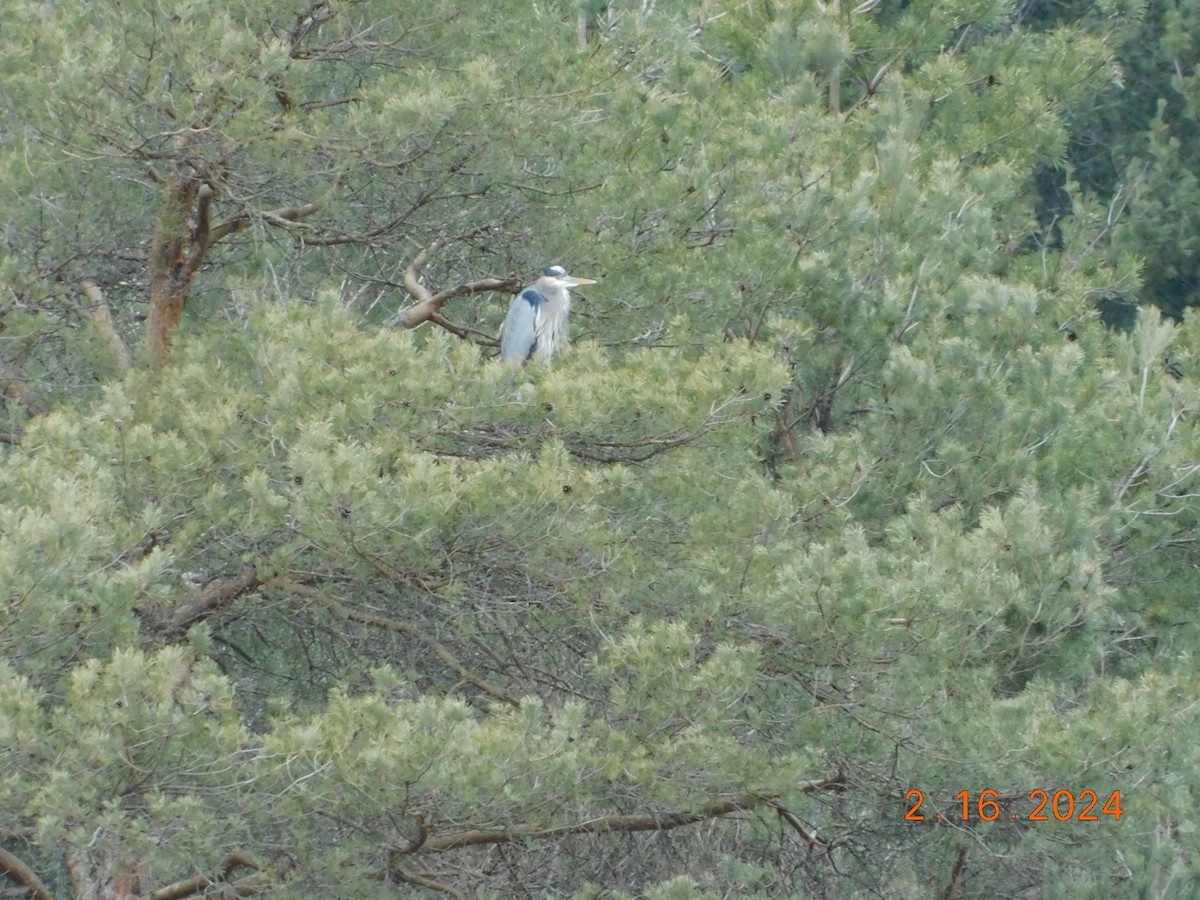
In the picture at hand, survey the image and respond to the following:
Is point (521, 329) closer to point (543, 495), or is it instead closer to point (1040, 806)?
point (543, 495)

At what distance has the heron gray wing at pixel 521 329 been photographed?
7.04m

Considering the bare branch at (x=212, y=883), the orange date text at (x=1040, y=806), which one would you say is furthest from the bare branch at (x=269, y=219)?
the orange date text at (x=1040, y=806)

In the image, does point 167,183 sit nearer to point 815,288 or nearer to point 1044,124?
point 815,288

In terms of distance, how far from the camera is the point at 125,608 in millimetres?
4602

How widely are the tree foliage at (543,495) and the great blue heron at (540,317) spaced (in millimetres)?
140

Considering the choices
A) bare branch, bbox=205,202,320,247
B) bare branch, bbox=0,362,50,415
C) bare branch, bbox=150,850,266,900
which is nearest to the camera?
bare branch, bbox=150,850,266,900

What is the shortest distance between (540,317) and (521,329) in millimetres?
369

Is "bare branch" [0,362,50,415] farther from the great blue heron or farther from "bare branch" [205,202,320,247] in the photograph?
the great blue heron

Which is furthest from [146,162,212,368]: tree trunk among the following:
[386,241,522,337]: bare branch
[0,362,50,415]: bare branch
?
[386,241,522,337]: bare branch

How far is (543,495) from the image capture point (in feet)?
16.3

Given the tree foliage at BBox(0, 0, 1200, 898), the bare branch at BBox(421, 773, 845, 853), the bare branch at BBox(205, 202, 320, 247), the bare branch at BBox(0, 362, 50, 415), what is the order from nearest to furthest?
the tree foliage at BBox(0, 0, 1200, 898) → the bare branch at BBox(421, 773, 845, 853) → the bare branch at BBox(205, 202, 320, 247) → the bare branch at BBox(0, 362, 50, 415)

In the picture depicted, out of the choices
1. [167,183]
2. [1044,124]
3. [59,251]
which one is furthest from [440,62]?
[1044,124]

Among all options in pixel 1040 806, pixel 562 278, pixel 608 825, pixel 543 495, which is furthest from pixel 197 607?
pixel 1040 806

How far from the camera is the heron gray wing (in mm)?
7035
